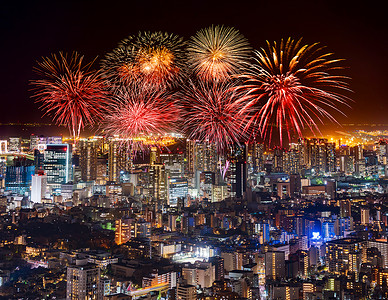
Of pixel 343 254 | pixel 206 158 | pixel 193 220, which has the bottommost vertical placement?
pixel 343 254

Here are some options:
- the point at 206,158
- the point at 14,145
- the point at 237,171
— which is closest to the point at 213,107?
the point at 206,158

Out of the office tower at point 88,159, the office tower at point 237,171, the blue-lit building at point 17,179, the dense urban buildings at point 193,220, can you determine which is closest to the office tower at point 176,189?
the dense urban buildings at point 193,220

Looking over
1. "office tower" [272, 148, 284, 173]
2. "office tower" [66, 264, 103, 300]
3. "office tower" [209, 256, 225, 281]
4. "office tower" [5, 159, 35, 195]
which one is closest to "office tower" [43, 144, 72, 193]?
"office tower" [5, 159, 35, 195]

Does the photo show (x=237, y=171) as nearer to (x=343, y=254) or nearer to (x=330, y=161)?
(x=330, y=161)

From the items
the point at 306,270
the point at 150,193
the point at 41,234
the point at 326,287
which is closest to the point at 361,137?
the point at 150,193

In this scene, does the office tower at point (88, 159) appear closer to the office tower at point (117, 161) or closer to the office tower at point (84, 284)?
the office tower at point (117, 161)

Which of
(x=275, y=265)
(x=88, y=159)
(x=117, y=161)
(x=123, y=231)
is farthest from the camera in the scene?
(x=88, y=159)

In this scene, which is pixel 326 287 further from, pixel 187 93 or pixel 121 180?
pixel 121 180
